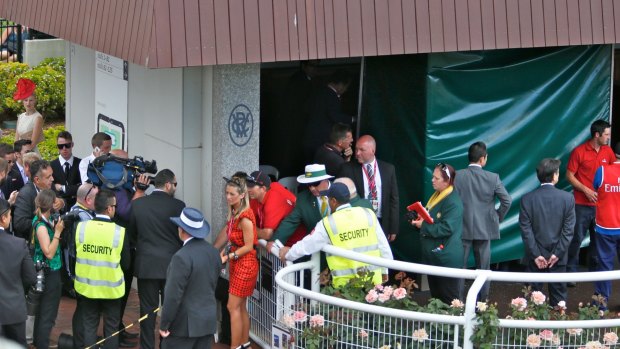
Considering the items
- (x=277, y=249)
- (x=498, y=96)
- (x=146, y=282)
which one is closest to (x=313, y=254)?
(x=277, y=249)

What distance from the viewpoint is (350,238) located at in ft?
29.2

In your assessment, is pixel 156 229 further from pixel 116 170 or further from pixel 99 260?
pixel 116 170

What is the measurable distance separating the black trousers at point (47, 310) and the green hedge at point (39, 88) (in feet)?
31.1

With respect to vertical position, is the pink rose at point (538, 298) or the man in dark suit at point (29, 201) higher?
the man in dark suit at point (29, 201)

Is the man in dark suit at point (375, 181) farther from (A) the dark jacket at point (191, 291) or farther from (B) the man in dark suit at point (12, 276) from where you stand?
(B) the man in dark suit at point (12, 276)

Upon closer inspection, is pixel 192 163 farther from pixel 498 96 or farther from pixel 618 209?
pixel 618 209

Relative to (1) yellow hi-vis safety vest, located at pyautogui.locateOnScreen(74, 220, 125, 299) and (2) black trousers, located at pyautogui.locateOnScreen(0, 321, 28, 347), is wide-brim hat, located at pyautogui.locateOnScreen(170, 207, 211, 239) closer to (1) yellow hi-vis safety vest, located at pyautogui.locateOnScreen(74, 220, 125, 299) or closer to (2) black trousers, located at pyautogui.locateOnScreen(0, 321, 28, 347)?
(1) yellow hi-vis safety vest, located at pyautogui.locateOnScreen(74, 220, 125, 299)

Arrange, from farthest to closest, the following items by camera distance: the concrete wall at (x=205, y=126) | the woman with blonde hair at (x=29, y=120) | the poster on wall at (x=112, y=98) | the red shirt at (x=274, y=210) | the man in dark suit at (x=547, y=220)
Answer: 1. the woman with blonde hair at (x=29, y=120)
2. the poster on wall at (x=112, y=98)
3. the man in dark suit at (x=547, y=220)
4. the concrete wall at (x=205, y=126)
5. the red shirt at (x=274, y=210)

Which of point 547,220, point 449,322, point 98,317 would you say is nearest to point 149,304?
point 98,317

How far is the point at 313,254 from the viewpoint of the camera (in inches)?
352

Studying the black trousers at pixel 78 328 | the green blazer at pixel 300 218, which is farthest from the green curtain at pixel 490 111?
the black trousers at pixel 78 328

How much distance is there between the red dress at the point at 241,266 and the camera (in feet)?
30.6

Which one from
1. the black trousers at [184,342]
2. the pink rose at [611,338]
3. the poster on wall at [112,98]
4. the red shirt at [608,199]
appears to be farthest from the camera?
the poster on wall at [112,98]

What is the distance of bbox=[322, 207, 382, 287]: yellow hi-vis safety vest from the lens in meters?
8.82
